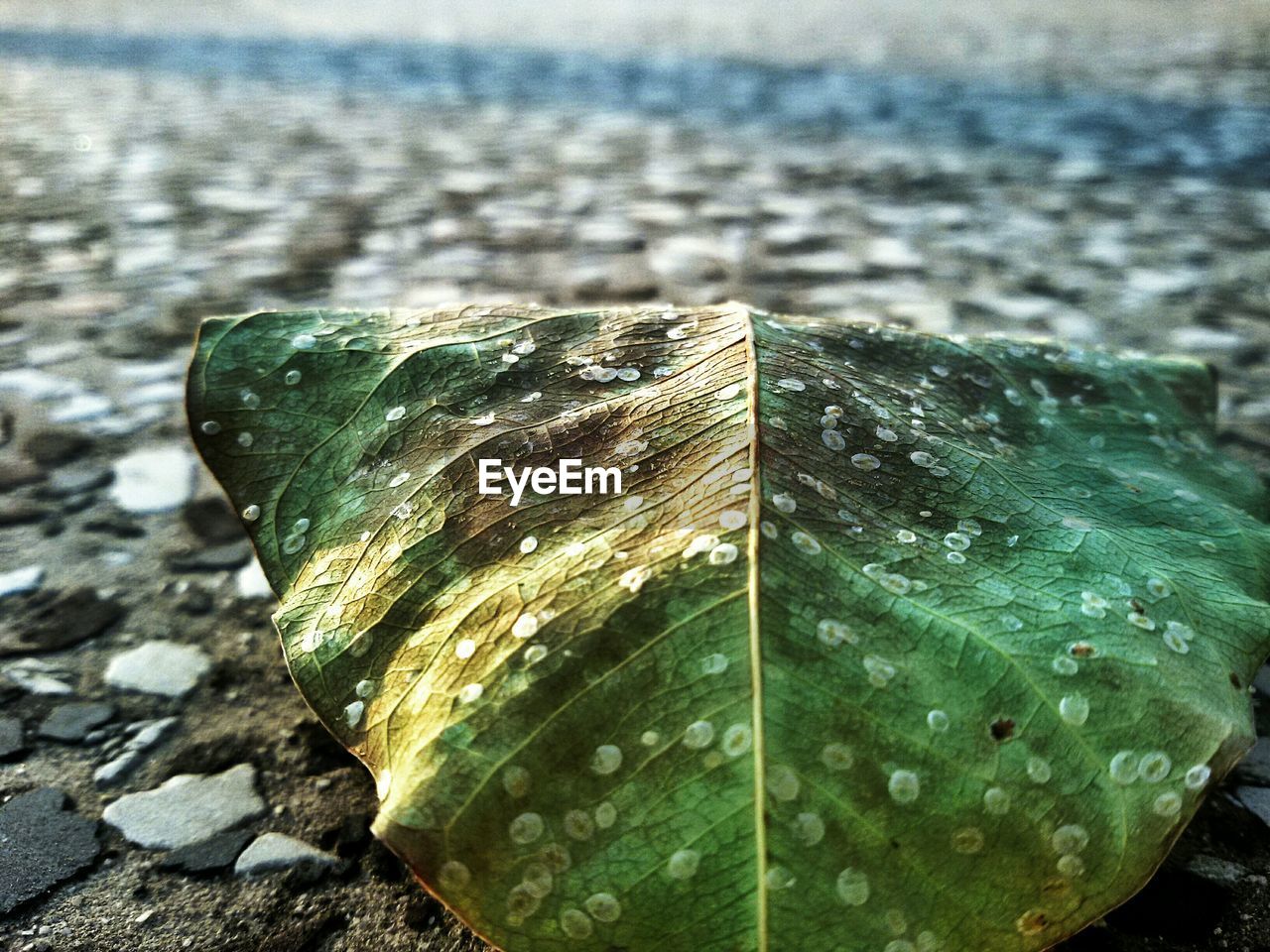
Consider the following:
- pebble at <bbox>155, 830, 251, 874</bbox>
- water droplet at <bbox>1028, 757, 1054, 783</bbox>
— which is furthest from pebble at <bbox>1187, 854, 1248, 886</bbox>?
pebble at <bbox>155, 830, 251, 874</bbox>

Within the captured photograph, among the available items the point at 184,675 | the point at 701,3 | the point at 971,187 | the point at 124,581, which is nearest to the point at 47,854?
the point at 184,675

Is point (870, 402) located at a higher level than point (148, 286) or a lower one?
higher

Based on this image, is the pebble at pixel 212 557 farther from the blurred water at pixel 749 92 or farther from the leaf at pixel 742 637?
the blurred water at pixel 749 92

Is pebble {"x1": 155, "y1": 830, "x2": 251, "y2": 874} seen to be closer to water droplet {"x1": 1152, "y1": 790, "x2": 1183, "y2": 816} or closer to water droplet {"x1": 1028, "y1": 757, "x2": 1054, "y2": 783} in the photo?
water droplet {"x1": 1028, "y1": 757, "x2": 1054, "y2": 783}

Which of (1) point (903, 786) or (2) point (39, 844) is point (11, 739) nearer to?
(2) point (39, 844)

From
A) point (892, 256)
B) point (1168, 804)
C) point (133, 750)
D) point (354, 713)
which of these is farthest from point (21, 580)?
point (892, 256)

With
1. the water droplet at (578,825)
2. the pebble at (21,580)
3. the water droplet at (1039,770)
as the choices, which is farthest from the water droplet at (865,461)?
the pebble at (21,580)

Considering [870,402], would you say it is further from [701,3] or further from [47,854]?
[701,3]
